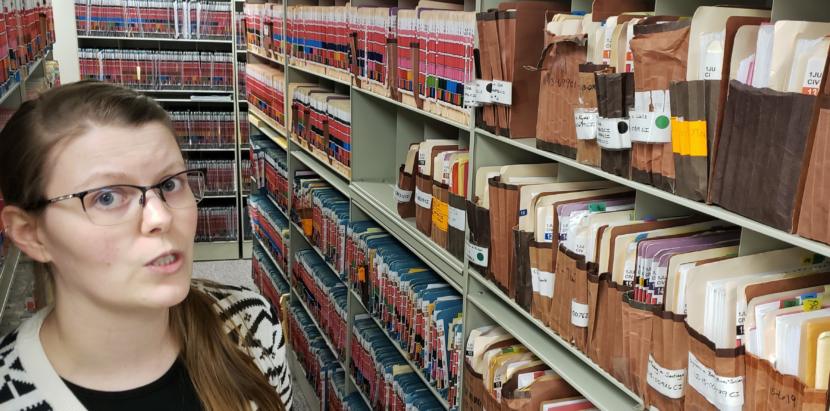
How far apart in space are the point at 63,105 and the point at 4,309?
89 cm

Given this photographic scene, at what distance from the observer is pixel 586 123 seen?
1505 millimetres

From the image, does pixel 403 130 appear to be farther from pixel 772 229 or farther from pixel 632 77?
pixel 772 229

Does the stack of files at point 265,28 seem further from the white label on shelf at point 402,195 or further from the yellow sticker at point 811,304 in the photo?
the yellow sticker at point 811,304

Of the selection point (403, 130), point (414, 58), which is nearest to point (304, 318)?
point (403, 130)

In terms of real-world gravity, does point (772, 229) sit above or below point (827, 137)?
below

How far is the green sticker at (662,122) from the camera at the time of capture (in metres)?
1.30

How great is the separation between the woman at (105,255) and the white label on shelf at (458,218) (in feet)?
2.84

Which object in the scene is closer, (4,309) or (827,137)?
(827,137)

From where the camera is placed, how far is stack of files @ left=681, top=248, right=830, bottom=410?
3.50ft

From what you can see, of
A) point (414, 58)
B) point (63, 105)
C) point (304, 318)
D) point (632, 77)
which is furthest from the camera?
point (304, 318)

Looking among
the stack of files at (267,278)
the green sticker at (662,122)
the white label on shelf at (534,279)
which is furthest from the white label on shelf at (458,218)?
the stack of files at (267,278)

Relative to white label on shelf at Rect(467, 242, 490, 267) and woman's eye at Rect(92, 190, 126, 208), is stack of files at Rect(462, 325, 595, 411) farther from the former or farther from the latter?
woman's eye at Rect(92, 190, 126, 208)

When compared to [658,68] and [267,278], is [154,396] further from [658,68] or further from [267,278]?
[267,278]

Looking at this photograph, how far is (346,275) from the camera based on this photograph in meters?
3.11
